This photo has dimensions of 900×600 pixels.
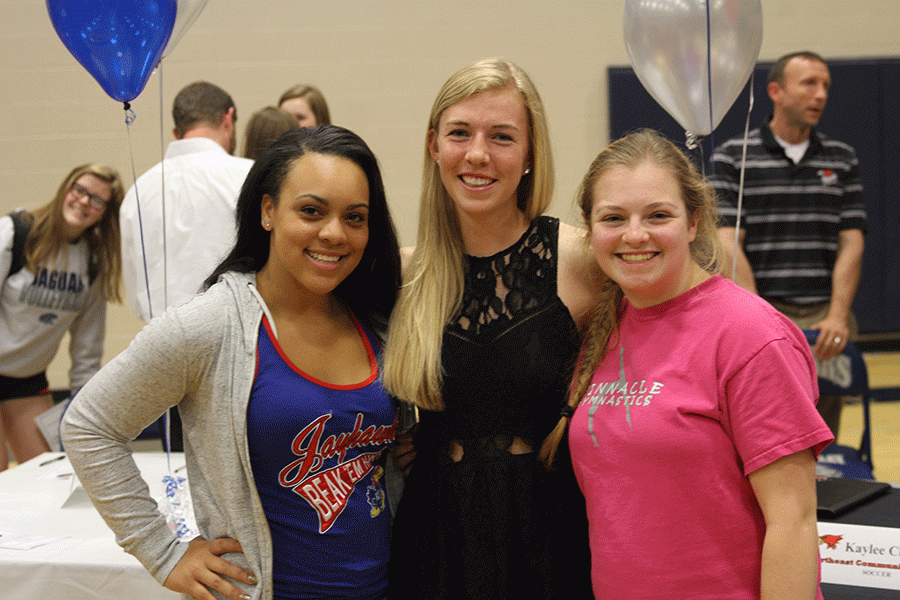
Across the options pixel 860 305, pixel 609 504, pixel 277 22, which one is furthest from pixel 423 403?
pixel 860 305

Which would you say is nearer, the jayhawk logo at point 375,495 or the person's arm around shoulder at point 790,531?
the person's arm around shoulder at point 790,531

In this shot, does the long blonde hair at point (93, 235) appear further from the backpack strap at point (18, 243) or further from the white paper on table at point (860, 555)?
the white paper on table at point (860, 555)

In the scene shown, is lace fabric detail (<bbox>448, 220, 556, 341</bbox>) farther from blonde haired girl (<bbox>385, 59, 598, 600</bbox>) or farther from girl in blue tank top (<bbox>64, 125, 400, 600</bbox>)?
girl in blue tank top (<bbox>64, 125, 400, 600</bbox>)

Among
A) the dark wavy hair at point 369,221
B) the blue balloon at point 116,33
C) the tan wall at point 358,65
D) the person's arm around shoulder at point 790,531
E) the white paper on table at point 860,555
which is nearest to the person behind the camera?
the person's arm around shoulder at point 790,531

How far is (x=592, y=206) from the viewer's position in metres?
1.32

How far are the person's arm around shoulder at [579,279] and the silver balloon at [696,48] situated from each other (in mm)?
473

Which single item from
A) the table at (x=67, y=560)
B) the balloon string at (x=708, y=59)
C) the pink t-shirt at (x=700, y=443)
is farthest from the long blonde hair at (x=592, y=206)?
the table at (x=67, y=560)

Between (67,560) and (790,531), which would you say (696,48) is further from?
(67,560)

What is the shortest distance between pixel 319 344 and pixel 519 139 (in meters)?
0.55

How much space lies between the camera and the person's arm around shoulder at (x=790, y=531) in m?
1.06

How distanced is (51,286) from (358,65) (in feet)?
8.53

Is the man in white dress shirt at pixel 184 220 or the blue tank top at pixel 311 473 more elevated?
the man in white dress shirt at pixel 184 220

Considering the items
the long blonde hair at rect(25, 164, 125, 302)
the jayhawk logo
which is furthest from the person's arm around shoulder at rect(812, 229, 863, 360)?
the long blonde hair at rect(25, 164, 125, 302)

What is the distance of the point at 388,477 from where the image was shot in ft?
4.69
